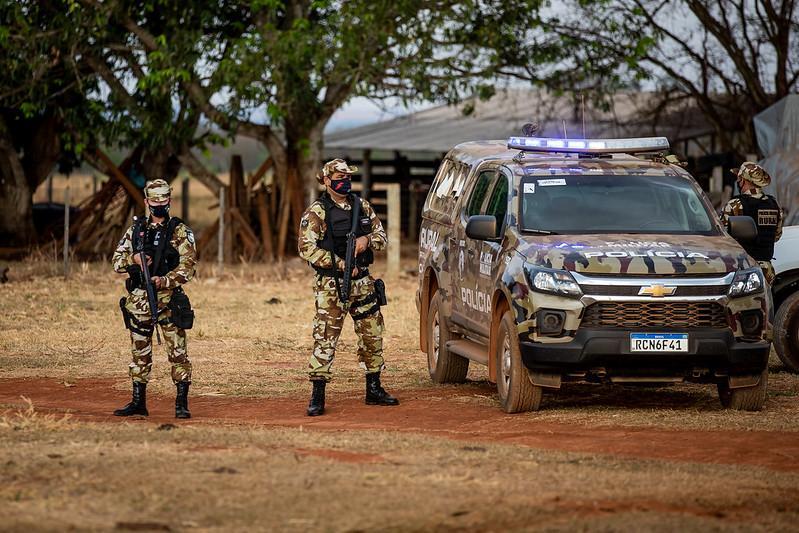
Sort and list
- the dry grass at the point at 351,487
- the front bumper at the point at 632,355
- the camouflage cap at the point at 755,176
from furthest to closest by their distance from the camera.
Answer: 1. the camouflage cap at the point at 755,176
2. the front bumper at the point at 632,355
3. the dry grass at the point at 351,487

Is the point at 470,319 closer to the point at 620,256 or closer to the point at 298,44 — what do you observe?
the point at 620,256

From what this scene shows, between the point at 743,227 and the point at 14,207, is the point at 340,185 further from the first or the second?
the point at 14,207

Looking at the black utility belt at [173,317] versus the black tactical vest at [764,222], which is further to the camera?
the black tactical vest at [764,222]

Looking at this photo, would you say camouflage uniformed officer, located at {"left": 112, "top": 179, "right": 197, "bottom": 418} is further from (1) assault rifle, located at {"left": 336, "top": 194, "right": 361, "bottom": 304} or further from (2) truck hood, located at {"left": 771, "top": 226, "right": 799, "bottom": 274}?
(2) truck hood, located at {"left": 771, "top": 226, "right": 799, "bottom": 274}

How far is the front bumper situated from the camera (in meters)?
10.1

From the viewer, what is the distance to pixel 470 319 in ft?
39.0

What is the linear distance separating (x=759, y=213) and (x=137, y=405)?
18.7 feet

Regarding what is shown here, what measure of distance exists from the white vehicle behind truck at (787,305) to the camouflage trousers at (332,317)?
4344 mm

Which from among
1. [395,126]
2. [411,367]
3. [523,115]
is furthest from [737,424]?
[395,126]

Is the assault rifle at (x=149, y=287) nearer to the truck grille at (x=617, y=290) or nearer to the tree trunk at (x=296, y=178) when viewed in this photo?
the truck grille at (x=617, y=290)

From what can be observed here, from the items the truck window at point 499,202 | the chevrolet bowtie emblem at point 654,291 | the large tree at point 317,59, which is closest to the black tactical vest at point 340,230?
the truck window at point 499,202

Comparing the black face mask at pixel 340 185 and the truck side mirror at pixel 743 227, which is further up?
the black face mask at pixel 340 185

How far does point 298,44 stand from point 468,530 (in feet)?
55.1

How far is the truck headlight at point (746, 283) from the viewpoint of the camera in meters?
10.4
